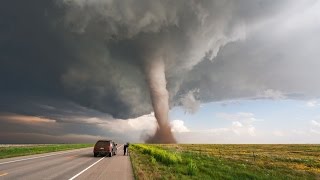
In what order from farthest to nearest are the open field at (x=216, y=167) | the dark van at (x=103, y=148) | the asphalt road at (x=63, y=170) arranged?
the dark van at (x=103, y=148), the open field at (x=216, y=167), the asphalt road at (x=63, y=170)

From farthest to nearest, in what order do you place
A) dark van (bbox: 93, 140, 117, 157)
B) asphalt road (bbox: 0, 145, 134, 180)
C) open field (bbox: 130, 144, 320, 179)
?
dark van (bbox: 93, 140, 117, 157) < open field (bbox: 130, 144, 320, 179) < asphalt road (bbox: 0, 145, 134, 180)

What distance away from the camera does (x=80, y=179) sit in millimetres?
16000

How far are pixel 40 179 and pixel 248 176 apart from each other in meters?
11.4

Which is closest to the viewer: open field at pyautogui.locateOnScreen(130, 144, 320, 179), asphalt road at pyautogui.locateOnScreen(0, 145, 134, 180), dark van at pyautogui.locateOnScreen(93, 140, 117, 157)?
asphalt road at pyautogui.locateOnScreen(0, 145, 134, 180)

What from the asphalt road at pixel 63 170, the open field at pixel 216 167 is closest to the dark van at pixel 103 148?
the open field at pixel 216 167

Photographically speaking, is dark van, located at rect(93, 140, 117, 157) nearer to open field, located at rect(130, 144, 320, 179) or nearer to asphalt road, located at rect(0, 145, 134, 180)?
open field, located at rect(130, 144, 320, 179)

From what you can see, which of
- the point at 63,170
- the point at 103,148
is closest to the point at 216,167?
the point at 63,170

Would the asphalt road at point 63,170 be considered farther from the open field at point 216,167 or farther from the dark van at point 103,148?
the dark van at point 103,148

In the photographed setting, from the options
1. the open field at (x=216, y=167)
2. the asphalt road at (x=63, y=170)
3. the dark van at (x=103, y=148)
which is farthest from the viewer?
the dark van at (x=103, y=148)

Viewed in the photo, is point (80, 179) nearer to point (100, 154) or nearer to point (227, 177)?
point (227, 177)

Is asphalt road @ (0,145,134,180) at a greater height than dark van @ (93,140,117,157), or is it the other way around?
dark van @ (93,140,117,157)

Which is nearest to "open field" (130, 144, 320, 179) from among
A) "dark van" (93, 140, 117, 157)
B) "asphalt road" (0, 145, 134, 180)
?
"asphalt road" (0, 145, 134, 180)

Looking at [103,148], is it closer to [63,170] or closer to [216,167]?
[216,167]

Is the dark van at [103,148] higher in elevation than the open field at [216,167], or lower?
higher
